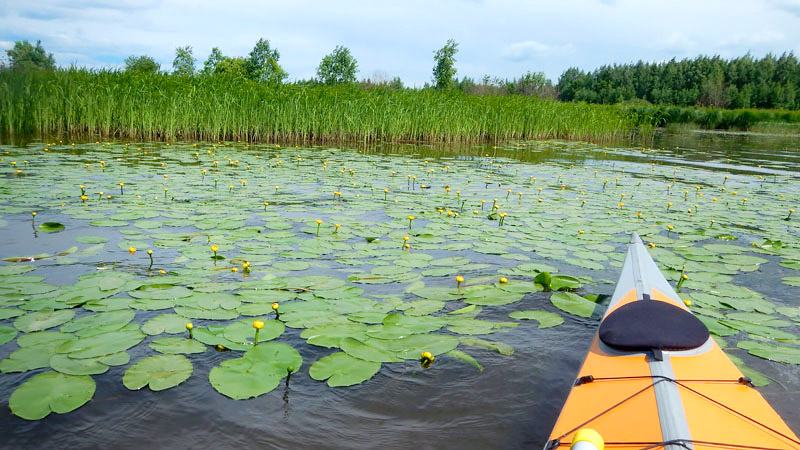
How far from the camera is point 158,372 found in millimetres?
1618

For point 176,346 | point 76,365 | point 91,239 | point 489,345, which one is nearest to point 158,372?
point 176,346

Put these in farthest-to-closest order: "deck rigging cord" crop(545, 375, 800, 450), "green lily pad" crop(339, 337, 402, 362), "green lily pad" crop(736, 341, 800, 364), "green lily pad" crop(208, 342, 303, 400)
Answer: "green lily pad" crop(736, 341, 800, 364), "green lily pad" crop(339, 337, 402, 362), "green lily pad" crop(208, 342, 303, 400), "deck rigging cord" crop(545, 375, 800, 450)

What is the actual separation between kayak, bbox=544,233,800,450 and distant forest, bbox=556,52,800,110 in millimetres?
42359

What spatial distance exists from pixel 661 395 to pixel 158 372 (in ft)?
5.05

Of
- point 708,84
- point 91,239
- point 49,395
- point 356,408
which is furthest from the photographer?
point 708,84

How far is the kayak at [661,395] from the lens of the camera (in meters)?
1.12

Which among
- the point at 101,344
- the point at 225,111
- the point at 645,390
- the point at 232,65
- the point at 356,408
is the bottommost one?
the point at 356,408

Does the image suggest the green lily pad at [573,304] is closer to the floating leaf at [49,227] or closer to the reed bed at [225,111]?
the floating leaf at [49,227]

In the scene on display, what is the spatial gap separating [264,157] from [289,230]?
13.5ft

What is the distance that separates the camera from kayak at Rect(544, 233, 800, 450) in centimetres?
112

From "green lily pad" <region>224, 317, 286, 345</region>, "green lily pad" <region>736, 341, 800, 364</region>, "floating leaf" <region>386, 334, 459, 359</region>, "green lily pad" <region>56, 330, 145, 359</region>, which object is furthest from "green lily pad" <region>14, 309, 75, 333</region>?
"green lily pad" <region>736, 341, 800, 364</region>

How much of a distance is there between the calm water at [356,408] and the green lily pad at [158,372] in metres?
0.03

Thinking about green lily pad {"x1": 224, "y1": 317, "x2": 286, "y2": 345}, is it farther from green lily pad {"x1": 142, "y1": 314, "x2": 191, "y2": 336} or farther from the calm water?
green lily pad {"x1": 142, "y1": 314, "x2": 191, "y2": 336}

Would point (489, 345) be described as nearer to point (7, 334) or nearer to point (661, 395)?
point (661, 395)
